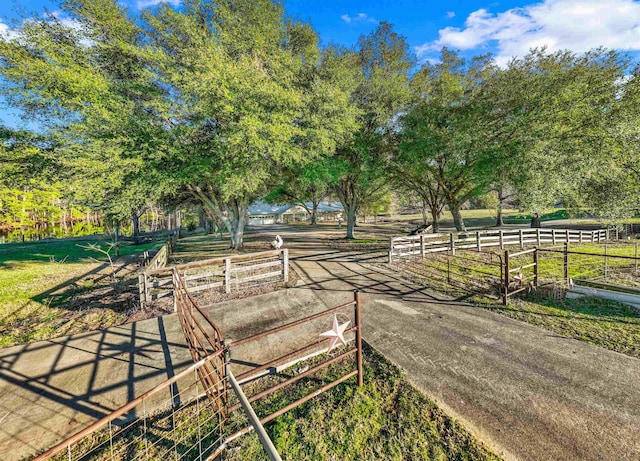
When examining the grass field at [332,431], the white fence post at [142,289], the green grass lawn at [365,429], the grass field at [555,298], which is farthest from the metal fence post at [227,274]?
the grass field at [555,298]

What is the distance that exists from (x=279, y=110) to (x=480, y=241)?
503 inches

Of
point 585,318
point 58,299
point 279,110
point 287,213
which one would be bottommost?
point 585,318

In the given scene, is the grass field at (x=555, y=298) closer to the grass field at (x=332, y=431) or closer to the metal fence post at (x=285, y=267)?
the grass field at (x=332, y=431)

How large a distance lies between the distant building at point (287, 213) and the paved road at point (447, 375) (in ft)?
163

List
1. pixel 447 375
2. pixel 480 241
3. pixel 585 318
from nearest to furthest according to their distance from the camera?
pixel 447 375 → pixel 585 318 → pixel 480 241

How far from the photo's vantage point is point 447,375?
167 inches

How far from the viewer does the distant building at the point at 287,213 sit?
5616cm

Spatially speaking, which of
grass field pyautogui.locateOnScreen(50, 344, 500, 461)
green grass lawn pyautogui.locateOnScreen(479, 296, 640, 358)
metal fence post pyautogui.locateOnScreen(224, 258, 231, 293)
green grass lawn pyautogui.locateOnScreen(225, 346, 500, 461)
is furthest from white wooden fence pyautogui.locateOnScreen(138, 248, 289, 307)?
green grass lawn pyautogui.locateOnScreen(479, 296, 640, 358)

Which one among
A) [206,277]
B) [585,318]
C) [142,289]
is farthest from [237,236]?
[585,318]

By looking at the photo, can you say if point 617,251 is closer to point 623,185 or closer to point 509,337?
point 623,185

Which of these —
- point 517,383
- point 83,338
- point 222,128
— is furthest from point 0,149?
point 517,383

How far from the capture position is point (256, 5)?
46.0 feet

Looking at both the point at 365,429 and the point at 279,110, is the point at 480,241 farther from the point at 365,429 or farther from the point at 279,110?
the point at 365,429

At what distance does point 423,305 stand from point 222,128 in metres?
11.0
